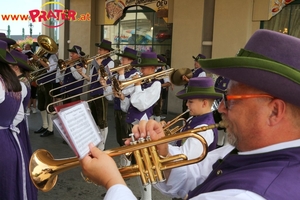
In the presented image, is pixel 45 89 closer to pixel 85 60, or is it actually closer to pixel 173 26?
pixel 85 60

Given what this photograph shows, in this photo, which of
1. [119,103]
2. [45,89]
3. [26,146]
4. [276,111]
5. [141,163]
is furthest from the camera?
[45,89]

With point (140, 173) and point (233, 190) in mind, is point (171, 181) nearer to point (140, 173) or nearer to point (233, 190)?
point (140, 173)

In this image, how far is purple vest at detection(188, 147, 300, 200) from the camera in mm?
956

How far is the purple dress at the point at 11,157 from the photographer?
2.61 meters

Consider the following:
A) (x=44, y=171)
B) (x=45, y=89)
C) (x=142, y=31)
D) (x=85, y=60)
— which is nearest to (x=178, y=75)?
(x=85, y=60)

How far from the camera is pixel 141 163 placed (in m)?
1.47

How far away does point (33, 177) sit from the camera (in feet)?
5.33

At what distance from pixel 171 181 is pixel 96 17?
10089mm

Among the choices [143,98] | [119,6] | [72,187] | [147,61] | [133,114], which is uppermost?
[119,6]

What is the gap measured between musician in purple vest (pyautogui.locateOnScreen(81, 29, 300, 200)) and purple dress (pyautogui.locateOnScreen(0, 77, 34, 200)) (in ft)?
5.47

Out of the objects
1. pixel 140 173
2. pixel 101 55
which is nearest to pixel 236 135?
pixel 140 173

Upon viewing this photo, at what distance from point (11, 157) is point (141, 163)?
1.65 meters

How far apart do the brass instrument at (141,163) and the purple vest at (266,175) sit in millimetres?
347

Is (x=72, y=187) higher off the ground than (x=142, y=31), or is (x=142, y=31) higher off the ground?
(x=142, y=31)
